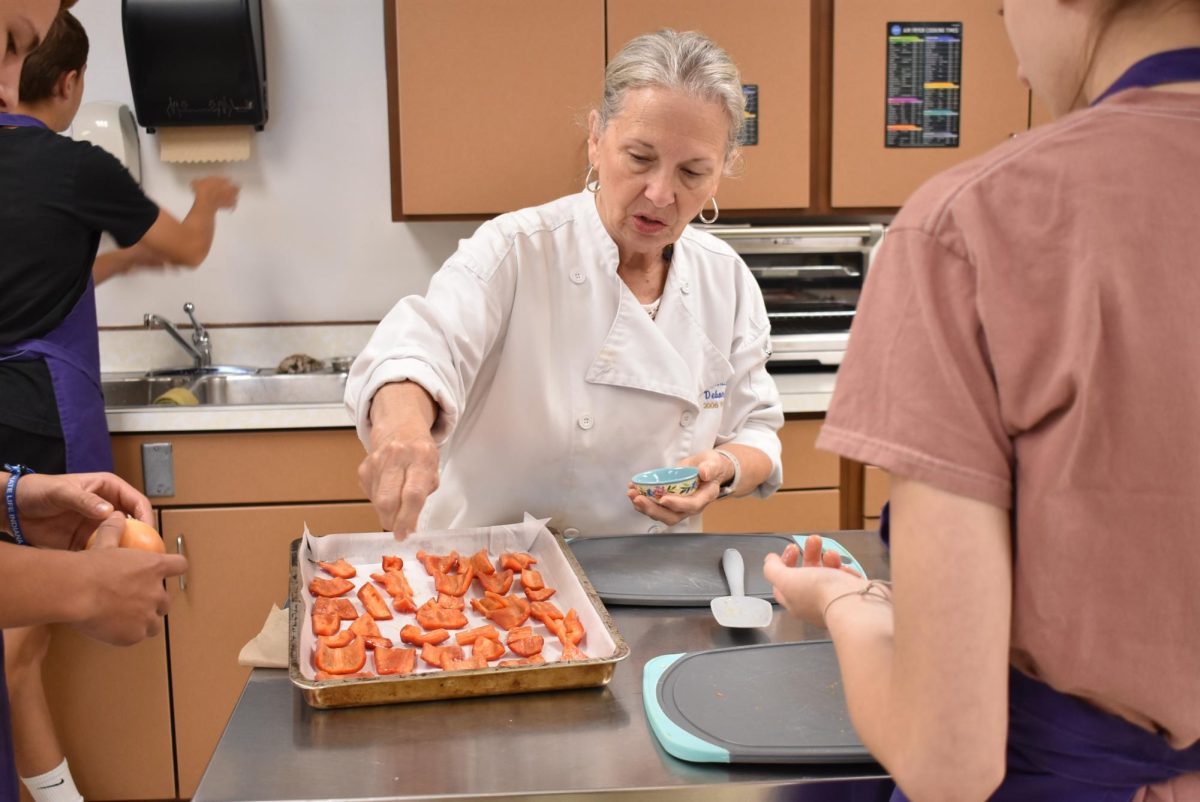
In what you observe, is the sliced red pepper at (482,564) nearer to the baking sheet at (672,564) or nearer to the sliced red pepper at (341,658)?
the baking sheet at (672,564)

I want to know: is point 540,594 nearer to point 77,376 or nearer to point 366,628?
point 366,628

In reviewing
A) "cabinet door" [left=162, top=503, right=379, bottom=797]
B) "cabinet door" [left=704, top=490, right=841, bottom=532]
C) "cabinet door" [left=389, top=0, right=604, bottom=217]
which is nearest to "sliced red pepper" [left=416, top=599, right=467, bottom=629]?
"cabinet door" [left=162, top=503, right=379, bottom=797]

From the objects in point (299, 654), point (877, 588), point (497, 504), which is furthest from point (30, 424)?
point (877, 588)

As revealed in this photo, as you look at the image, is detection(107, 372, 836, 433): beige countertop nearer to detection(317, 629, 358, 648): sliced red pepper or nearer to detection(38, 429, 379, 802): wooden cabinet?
detection(38, 429, 379, 802): wooden cabinet

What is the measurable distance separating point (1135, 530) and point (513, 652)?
70 centimetres

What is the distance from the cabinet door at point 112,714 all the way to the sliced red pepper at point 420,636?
5.23ft

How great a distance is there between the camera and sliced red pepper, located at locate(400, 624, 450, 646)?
1136 millimetres

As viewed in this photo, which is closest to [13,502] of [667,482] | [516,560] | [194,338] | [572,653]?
[516,560]

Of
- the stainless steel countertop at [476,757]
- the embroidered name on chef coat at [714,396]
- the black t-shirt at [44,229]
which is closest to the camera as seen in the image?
the stainless steel countertop at [476,757]

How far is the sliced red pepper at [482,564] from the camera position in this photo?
1.34 metres

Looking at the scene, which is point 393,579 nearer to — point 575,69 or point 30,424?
point 30,424

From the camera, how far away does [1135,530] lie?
0.56m

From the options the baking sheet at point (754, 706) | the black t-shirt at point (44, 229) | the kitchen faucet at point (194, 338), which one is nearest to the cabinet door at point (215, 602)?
the black t-shirt at point (44, 229)

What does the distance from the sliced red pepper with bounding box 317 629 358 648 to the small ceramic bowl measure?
0.52 meters
